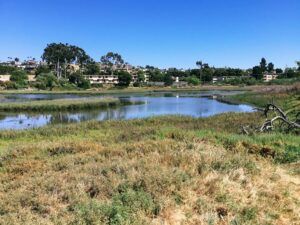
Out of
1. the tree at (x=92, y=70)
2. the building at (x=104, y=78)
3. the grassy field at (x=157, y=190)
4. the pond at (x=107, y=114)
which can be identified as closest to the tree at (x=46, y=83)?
the building at (x=104, y=78)

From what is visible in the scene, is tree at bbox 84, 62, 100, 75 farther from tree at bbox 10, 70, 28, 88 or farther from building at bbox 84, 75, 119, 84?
tree at bbox 10, 70, 28, 88

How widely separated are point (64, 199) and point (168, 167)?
2.39m

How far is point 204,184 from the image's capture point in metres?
7.95

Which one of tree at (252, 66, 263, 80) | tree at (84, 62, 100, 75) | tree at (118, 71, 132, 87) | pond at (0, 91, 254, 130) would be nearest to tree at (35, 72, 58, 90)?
tree at (118, 71, 132, 87)

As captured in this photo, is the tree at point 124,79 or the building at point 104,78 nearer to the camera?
the tree at point 124,79

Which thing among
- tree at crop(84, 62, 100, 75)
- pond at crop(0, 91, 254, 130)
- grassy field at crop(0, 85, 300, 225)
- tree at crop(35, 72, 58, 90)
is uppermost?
tree at crop(84, 62, 100, 75)

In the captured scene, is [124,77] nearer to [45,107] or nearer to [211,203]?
[45,107]

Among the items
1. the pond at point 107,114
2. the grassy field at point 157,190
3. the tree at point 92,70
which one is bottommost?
the pond at point 107,114

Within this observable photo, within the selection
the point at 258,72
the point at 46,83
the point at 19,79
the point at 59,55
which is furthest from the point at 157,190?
the point at 258,72

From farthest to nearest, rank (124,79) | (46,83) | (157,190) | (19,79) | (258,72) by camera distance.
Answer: (258,72) < (124,79) < (19,79) < (46,83) < (157,190)

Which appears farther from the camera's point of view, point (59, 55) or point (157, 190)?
point (59, 55)

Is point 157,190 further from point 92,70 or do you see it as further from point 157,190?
point 92,70

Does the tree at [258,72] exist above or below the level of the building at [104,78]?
above

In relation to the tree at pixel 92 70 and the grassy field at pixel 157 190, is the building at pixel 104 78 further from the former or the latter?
the grassy field at pixel 157 190
